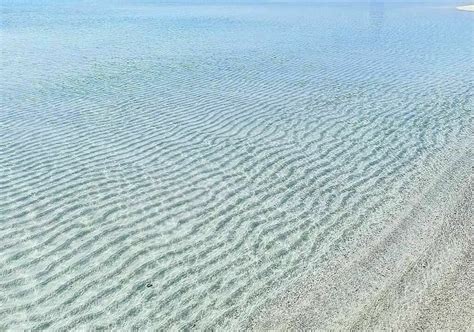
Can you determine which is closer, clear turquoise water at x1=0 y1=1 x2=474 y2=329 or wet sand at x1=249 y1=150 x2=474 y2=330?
wet sand at x1=249 y1=150 x2=474 y2=330

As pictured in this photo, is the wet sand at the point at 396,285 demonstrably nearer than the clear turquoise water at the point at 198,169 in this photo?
Yes

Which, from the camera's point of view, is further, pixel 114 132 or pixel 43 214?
pixel 114 132

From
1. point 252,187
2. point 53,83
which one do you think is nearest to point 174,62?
point 53,83

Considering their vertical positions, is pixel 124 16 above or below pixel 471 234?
below

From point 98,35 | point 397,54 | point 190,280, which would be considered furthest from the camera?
point 98,35

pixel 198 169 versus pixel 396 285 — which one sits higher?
pixel 396 285

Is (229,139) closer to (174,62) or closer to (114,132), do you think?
(114,132)

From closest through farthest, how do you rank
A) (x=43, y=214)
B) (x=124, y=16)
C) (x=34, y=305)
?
(x=34, y=305)
(x=43, y=214)
(x=124, y=16)

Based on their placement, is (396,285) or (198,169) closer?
(396,285)
